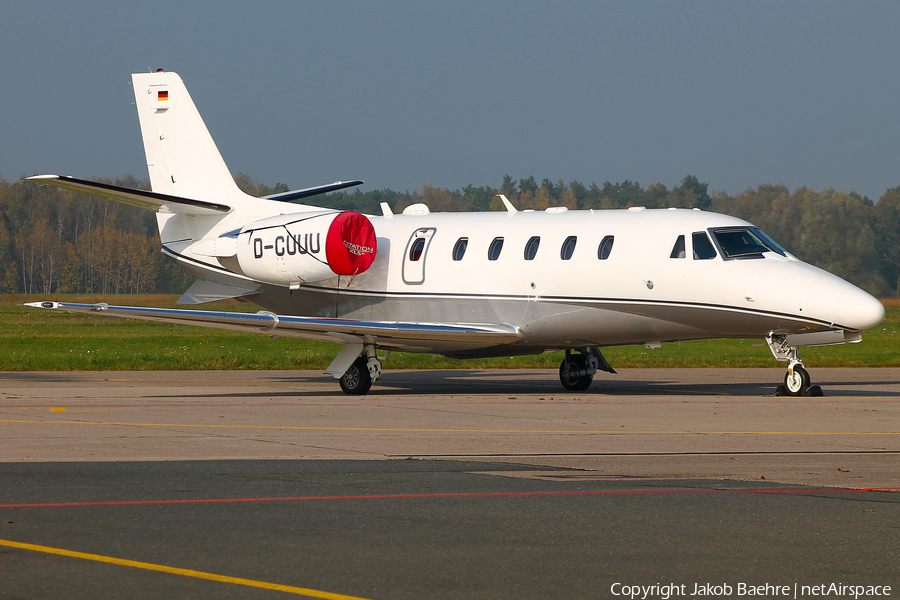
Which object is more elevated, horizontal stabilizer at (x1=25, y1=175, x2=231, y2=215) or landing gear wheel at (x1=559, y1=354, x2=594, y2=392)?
horizontal stabilizer at (x1=25, y1=175, x2=231, y2=215)

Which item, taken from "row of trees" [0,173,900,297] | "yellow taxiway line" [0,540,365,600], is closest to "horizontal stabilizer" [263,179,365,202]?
"yellow taxiway line" [0,540,365,600]

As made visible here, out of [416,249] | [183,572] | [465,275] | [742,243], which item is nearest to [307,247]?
[416,249]

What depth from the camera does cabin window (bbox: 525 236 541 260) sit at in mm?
20297

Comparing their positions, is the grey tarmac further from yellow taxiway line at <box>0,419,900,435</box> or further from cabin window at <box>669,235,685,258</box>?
cabin window at <box>669,235,685,258</box>

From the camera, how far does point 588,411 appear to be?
16188mm

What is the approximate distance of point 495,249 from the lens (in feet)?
Result: 68.4

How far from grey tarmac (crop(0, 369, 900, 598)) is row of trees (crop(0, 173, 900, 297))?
347 ft

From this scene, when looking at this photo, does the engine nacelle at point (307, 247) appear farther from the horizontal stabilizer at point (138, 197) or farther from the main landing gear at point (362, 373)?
the main landing gear at point (362, 373)

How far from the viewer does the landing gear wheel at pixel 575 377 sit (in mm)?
21891

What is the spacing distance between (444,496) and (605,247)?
11.4 meters

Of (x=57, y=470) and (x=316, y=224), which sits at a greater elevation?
(x=316, y=224)

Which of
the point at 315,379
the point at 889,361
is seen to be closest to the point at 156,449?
the point at 315,379

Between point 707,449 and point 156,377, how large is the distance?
16.9 m

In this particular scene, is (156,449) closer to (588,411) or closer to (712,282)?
(588,411)
